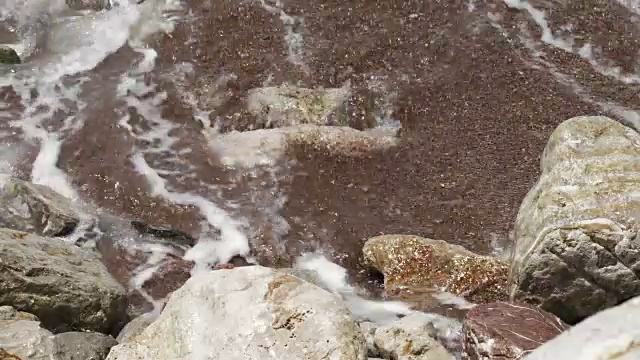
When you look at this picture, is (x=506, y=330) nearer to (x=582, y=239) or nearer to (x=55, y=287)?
(x=582, y=239)

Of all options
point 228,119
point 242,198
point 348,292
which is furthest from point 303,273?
point 228,119

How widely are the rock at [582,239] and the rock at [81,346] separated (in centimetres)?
479

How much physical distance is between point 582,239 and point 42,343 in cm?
583

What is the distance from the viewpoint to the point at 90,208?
11.6m

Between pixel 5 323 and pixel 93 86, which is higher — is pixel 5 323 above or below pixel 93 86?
above

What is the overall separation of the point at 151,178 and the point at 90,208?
1.19 m

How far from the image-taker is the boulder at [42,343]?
684 centimetres

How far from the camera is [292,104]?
13844 mm

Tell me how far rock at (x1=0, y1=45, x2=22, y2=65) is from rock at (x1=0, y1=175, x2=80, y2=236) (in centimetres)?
573

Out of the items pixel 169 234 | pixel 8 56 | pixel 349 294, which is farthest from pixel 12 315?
pixel 8 56

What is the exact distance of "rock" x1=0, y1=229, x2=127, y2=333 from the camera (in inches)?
319

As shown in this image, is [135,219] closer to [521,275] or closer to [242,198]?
[242,198]

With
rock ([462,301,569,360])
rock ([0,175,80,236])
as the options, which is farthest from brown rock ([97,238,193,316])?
rock ([462,301,569,360])

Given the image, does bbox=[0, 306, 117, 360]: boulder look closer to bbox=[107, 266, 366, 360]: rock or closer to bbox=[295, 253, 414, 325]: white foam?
bbox=[107, 266, 366, 360]: rock
